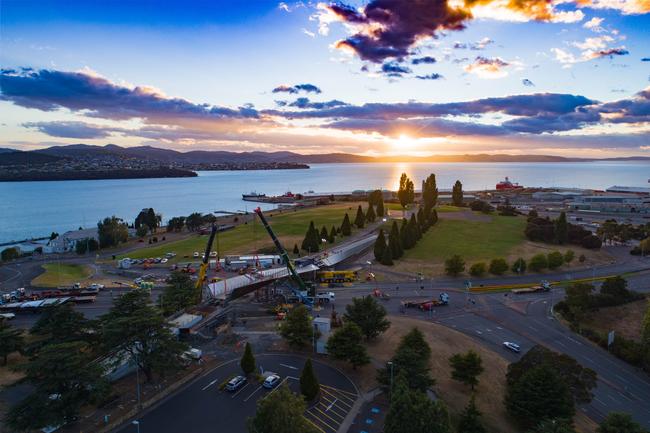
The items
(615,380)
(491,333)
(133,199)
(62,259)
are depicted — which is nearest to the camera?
(615,380)

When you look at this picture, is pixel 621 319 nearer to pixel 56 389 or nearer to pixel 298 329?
pixel 298 329

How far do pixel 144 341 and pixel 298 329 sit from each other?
1160 cm

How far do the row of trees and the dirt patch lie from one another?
130 ft

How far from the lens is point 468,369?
2739 cm

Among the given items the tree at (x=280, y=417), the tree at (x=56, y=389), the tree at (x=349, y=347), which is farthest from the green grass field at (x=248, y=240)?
the tree at (x=280, y=417)

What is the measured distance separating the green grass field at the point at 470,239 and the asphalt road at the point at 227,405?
37.6 m

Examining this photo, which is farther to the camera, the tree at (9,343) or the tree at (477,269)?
the tree at (477,269)

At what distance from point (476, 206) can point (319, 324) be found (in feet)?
266

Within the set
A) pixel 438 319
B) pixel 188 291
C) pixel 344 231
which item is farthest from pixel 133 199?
pixel 438 319

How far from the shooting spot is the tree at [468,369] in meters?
27.3

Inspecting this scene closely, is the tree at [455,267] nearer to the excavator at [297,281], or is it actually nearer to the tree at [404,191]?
the excavator at [297,281]

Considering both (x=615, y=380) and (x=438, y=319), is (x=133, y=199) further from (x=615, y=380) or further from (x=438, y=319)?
(x=615, y=380)

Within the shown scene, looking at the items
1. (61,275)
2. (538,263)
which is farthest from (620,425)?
(61,275)

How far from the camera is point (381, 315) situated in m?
34.2
